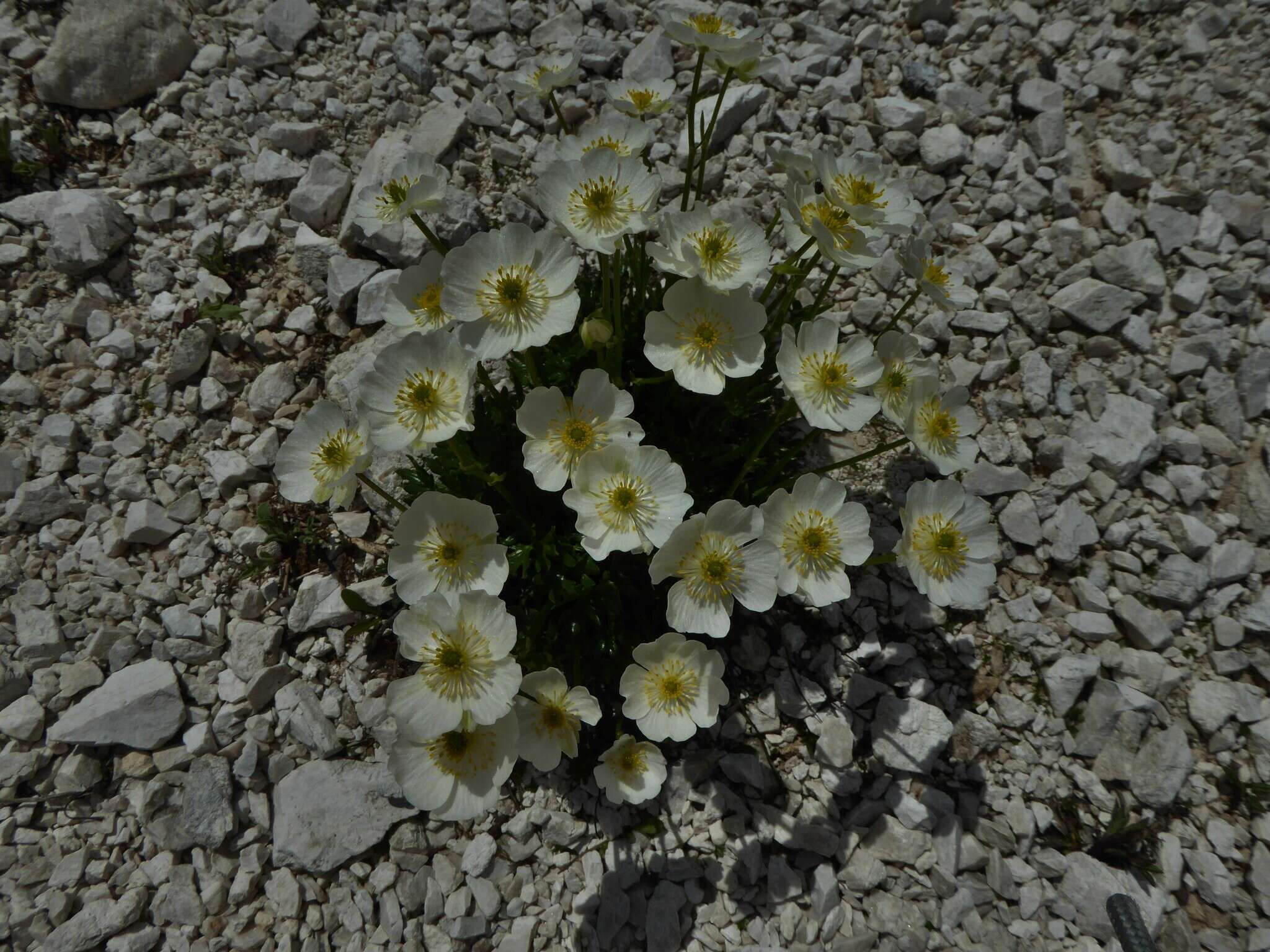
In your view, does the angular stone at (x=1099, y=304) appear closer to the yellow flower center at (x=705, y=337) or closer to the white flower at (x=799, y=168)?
the white flower at (x=799, y=168)

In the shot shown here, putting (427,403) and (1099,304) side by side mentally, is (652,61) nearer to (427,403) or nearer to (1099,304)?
(1099,304)

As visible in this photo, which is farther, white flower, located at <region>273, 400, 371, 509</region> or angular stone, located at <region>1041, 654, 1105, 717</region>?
angular stone, located at <region>1041, 654, 1105, 717</region>

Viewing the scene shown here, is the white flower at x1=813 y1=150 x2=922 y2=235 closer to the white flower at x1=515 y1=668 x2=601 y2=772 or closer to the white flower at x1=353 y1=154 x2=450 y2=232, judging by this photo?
the white flower at x1=353 y1=154 x2=450 y2=232

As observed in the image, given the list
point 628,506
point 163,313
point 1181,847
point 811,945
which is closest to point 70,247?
point 163,313

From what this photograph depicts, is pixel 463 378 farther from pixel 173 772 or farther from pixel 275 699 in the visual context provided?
pixel 173 772

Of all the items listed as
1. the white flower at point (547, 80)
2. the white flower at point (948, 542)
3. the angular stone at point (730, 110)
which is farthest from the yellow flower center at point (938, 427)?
the angular stone at point (730, 110)

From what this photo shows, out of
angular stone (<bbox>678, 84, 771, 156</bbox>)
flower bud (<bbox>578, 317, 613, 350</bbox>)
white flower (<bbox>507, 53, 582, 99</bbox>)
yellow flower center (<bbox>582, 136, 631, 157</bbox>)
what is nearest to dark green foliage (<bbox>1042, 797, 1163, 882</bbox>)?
flower bud (<bbox>578, 317, 613, 350</bbox>)

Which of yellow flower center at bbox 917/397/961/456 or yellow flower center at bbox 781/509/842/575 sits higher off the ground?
yellow flower center at bbox 917/397/961/456
